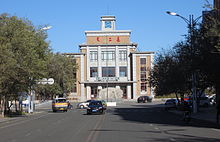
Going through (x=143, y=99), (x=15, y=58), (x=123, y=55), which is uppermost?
(x=123, y=55)

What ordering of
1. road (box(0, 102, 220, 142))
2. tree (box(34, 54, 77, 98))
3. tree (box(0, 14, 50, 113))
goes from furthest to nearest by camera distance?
1. tree (box(34, 54, 77, 98))
2. tree (box(0, 14, 50, 113))
3. road (box(0, 102, 220, 142))

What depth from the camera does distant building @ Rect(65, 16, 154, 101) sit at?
108562mm

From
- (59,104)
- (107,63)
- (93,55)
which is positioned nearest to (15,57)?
(59,104)

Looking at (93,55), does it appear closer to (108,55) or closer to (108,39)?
(108,55)

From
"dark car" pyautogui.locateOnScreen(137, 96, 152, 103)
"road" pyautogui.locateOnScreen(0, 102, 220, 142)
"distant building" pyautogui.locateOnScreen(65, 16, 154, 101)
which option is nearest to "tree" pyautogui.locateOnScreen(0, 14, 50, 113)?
"road" pyautogui.locateOnScreen(0, 102, 220, 142)

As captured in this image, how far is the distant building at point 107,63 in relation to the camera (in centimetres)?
10856

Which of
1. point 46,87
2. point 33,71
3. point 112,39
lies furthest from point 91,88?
point 33,71

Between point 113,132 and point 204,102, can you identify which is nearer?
point 113,132

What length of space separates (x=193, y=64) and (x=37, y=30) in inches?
1072

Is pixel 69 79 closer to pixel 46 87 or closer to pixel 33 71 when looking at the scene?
pixel 46 87

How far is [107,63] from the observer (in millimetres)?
109375

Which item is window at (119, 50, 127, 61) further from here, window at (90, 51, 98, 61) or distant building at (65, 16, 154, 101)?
window at (90, 51, 98, 61)

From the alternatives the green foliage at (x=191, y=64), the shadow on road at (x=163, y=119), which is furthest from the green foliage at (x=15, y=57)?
the green foliage at (x=191, y=64)

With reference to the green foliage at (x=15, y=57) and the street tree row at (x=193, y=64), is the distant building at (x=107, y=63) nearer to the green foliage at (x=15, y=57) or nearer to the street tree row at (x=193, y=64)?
the street tree row at (x=193, y=64)
